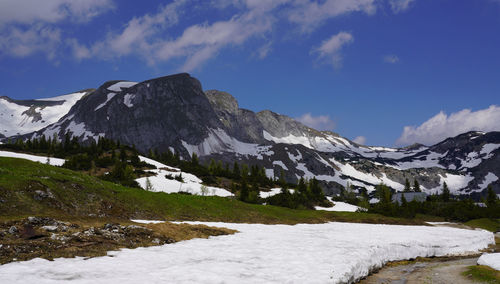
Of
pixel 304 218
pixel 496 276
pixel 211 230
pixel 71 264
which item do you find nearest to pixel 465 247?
pixel 496 276

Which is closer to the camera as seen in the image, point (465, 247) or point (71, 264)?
point (71, 264)

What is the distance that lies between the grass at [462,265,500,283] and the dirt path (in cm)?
46

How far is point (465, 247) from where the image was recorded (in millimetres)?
32906

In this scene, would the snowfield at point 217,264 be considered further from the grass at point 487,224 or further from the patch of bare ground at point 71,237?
the grass at point 487,224

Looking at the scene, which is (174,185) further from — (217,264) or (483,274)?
(483,274)

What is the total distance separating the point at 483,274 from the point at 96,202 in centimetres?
3001

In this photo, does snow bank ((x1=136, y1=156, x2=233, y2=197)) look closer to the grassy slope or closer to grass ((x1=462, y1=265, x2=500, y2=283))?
the grassy slope

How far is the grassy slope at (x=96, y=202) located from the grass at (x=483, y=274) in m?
24.7

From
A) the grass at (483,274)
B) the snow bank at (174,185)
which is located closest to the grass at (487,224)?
the snow bank at (174,185)

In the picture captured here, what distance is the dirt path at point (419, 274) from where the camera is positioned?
18141 millimetres

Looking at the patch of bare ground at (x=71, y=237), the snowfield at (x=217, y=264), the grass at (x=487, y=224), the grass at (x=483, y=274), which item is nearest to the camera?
Result: the snowfield at (x=217, y=264)

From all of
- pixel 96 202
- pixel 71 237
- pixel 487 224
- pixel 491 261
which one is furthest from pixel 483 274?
pixel 487 224

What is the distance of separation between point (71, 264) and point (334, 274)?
11075mm

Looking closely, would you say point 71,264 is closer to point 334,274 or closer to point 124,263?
point 124,263
